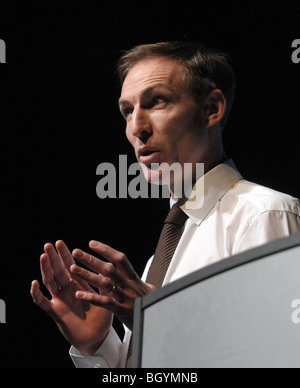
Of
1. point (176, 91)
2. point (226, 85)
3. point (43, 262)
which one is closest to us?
point (43, 262)

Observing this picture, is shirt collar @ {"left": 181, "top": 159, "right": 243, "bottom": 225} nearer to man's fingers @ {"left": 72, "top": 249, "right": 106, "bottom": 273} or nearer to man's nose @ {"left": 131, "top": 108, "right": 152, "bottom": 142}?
man's nose @ {"left": 131, "top": 108, "right": 152, "bottom": 142}

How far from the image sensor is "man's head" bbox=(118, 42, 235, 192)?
167cm

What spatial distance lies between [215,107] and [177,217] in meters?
0.36

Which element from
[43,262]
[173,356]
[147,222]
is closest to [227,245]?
[43,262]

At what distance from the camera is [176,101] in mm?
1725

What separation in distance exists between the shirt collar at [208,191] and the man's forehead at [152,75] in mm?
287

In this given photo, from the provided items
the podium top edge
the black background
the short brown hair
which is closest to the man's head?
the short brown hair

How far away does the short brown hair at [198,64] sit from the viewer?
1771 millimetres

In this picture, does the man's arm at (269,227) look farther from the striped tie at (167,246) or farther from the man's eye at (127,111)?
the man's eye at (127,111)

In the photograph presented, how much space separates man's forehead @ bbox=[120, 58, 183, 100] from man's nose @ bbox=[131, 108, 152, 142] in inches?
3.1
